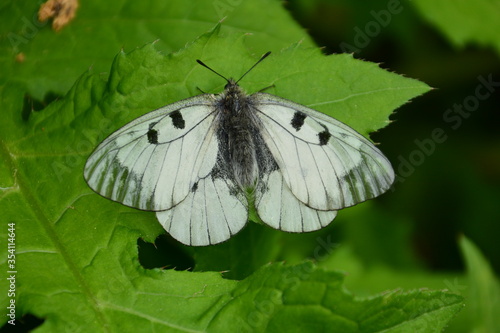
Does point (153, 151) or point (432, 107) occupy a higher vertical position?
point (432, 107)

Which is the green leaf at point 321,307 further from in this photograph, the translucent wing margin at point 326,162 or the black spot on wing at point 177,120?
the black spot on wing at point 177,120

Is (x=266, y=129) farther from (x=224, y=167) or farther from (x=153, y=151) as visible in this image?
(x=153, y=151)

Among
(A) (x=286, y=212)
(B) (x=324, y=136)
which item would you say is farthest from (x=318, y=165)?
(A) (x=286, y=212)

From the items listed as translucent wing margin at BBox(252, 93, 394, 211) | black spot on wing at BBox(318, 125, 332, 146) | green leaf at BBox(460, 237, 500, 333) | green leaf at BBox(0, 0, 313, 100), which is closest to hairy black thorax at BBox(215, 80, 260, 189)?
translucent wing margin at BBox(252, 93, 394, 211)

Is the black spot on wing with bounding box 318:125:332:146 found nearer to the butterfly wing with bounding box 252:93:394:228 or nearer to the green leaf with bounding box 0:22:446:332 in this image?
the butterfly wing with bounding box 252:93:394:228

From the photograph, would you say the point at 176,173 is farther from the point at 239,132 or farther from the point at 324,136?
the point at 324,136

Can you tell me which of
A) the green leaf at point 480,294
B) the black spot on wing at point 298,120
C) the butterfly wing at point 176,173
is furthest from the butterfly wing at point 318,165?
the green leaf at point 480,294

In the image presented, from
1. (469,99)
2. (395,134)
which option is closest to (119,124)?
(395,134)
